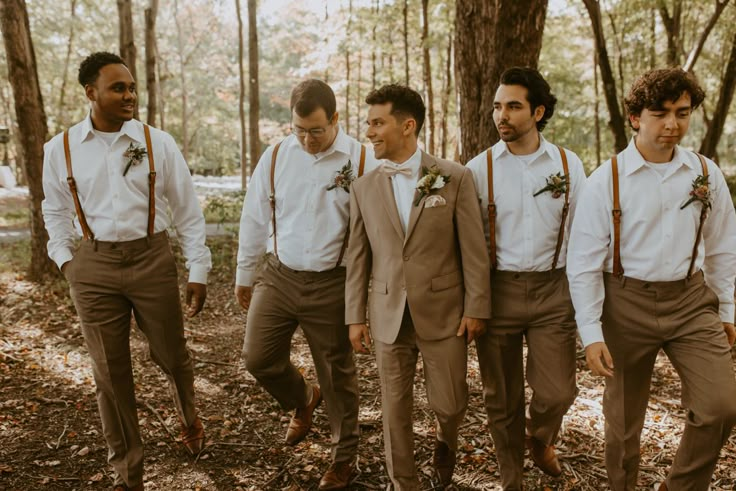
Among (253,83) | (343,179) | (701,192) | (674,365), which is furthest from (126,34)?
(674,365)

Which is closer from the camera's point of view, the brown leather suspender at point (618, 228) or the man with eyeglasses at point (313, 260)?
the brown leather suspender at point (618, 228)

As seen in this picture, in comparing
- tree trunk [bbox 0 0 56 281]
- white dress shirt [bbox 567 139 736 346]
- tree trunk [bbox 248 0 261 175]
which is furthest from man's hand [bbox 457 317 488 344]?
tree trunk [bbox 248 0 261 175]

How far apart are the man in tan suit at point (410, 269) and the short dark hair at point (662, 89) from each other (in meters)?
0.93

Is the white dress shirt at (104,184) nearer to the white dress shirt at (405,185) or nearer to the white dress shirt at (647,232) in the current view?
the white dress shirt at (405,185)

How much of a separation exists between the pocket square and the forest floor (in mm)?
1801

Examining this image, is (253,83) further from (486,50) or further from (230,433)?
(230,433)

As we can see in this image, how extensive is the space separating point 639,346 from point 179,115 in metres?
38.3

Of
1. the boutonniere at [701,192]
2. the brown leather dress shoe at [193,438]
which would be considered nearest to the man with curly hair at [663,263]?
the boutonniere at [701,192]

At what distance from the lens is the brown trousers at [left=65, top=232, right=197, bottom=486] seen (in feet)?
11.3

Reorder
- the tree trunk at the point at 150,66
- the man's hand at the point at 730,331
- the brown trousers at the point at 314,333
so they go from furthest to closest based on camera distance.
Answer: the tree trunk at the point at 150,66, the brown trousers at the point at 314,333, the man's hand at the point at 730,331

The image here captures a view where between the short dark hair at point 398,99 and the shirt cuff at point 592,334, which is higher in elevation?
the short dark hair at point 398,99

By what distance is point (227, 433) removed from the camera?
4.37 metres

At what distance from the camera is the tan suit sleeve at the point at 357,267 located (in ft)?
10.8

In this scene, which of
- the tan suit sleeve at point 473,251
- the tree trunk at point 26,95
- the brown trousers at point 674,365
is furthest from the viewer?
the tree trunk at point 26,95
